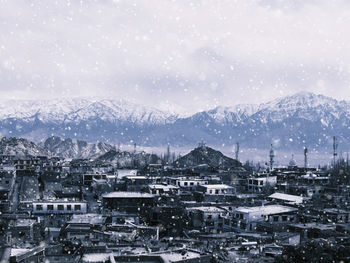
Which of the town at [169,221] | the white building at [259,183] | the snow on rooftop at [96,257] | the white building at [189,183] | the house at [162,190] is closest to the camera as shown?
the snow on rooftop at [96,257]

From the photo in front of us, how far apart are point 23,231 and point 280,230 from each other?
798 inches

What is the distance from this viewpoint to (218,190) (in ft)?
195

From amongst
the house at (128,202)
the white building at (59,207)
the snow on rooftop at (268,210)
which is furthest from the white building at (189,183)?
the white building at (59,207)

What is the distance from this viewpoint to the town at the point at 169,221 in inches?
979

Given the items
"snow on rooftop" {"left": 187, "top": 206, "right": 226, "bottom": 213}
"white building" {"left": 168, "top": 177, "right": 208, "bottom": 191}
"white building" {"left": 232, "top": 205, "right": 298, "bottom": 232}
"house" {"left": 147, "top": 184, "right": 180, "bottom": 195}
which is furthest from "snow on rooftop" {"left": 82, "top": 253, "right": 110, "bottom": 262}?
"white building" {"left": 168, "top": 177, "right": 208, "bottom": 191}

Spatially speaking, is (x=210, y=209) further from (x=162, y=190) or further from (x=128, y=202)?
(x=162, y=190)

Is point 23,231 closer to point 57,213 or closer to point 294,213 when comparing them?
point 57,213

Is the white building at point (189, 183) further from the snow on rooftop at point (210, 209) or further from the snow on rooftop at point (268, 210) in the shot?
the snow on rooftop at point (268, 210)

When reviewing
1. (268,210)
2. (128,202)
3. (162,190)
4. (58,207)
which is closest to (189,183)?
(162,190)

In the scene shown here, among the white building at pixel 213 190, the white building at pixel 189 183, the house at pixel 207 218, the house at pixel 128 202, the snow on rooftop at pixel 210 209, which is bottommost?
the house at pixel 207 218

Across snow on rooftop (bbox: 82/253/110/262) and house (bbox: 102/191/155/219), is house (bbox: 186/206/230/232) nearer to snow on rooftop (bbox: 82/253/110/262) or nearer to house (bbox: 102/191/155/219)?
house (bbox: 102/191/155/219)

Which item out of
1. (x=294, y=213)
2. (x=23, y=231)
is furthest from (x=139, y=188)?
(x=23, y=231)

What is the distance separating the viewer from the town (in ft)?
81.6

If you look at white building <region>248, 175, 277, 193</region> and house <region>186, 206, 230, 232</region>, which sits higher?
white building <region>248, 175, 277, 193</region>
